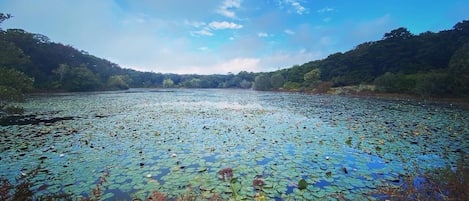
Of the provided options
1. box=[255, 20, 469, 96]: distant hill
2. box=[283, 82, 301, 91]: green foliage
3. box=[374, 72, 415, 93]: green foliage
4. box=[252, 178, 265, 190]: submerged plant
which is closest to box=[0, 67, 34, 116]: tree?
box=[252, 178, 265, 190]: submerged plant

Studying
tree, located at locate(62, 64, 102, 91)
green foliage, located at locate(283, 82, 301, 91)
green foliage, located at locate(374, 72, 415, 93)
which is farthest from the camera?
green foliage, located at locate(283, 82, 301, 91)

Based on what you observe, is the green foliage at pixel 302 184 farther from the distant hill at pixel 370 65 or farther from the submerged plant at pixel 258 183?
the distant hill at pixel 370 65

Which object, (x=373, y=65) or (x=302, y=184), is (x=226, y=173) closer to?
(x=302, y=184)

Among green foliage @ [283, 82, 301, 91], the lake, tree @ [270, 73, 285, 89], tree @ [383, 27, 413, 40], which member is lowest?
the lake

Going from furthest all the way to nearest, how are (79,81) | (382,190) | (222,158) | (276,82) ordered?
(276,82) → (79,81) → (222,158) → (382,190)

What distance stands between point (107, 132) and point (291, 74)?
8572 centimetres

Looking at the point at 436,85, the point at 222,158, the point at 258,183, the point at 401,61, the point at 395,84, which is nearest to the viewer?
the point at 258,183

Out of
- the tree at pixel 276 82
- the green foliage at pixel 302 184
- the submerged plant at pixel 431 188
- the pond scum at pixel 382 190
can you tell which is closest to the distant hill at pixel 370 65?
the tree at pixel 276 82

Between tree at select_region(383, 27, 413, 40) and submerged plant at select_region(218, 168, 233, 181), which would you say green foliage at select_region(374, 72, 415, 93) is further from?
submerged plant at select_region(218, 168, 233, 181)

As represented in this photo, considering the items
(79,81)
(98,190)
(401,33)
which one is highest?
(401,33)

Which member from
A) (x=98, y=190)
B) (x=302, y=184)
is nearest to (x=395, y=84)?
(x=302, y=184)

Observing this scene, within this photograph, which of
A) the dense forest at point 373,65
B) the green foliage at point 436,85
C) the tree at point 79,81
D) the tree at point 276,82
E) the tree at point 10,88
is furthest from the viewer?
the tree at point 276,82

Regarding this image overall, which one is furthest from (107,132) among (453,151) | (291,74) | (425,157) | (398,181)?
(291,74)

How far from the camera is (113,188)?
502 cm
